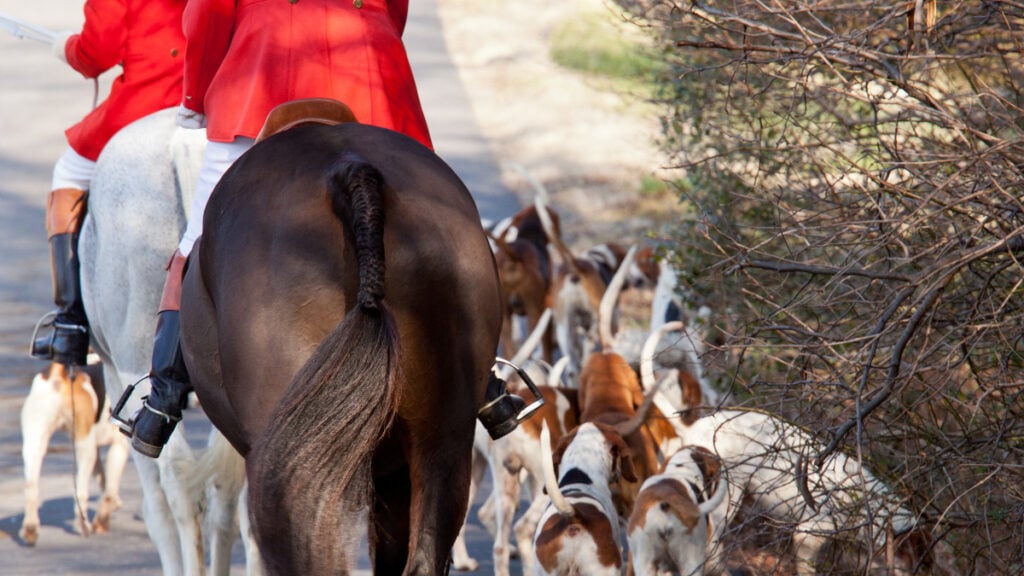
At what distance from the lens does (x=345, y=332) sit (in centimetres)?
353

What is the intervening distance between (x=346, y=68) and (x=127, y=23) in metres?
2.17

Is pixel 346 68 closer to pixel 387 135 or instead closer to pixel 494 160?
pixel 387 135

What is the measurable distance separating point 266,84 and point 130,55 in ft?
6.87

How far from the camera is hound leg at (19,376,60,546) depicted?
788 cm

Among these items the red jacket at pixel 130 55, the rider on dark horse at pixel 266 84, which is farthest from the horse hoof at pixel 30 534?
the rider on dark horse at pixel 266 84

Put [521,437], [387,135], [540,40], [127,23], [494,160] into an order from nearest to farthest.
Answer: [387,135] → [127,23] → [521,437] → [494,160] → [540,40]

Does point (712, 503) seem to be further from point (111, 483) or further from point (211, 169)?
point (111, 483)

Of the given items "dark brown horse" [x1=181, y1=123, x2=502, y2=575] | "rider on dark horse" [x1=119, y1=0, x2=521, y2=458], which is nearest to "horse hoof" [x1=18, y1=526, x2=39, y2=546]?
"rider on dark horse" [x1=119, y1=0, x2=521, y2=458]

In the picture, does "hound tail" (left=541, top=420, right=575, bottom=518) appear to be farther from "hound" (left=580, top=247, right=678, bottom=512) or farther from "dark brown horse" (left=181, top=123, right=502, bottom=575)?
"dark brown horse" (left=181, top=123, right=502, bottom=575)

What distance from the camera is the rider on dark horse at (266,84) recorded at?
4785mm

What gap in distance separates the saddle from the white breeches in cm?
36

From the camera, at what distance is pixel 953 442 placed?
4641 millimetres

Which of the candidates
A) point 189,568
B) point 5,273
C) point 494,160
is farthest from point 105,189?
point 494,160

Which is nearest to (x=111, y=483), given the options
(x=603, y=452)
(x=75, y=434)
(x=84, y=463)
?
(x=84, y=463)
